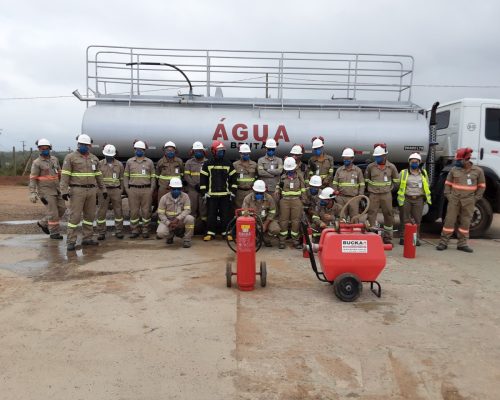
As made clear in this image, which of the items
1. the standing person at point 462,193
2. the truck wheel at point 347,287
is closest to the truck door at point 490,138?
the standing person at point 462,193

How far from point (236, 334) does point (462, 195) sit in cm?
551

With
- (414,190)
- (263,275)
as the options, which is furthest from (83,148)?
(414,190)

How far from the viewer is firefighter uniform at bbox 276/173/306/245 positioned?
25.9 ft

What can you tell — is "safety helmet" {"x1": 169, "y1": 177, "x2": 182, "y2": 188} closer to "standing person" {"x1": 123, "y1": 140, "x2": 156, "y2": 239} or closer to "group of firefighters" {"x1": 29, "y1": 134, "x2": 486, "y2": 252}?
"group of firefighters" {"x1": 29, "y1": 134, "x2": 486, "y2": 252}

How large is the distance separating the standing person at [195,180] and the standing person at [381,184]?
320cm

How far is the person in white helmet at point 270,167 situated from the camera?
27.5 feet

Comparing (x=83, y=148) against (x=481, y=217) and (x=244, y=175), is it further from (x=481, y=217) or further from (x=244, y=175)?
(x=481, y=217)

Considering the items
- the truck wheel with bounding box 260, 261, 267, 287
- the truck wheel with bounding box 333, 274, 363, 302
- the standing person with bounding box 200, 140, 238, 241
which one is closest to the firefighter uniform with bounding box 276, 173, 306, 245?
the standing person with bounding box 200, 140, 238, 241

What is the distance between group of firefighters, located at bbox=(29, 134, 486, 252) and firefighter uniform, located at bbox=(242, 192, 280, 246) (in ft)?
0.06

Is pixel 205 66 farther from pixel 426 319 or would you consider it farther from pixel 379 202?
pixel 426 319

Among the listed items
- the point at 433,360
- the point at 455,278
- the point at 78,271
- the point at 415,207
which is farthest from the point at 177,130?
the point at 433,360

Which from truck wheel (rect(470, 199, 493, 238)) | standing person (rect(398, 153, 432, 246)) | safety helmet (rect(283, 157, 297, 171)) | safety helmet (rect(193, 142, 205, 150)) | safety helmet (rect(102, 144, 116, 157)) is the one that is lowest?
truck wheel (rect(470, 199, 493, 238))

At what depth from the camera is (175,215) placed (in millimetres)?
8016

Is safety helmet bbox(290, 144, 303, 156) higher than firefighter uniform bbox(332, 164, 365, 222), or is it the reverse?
safety helmet bbox(290, 144, 303, 156)
